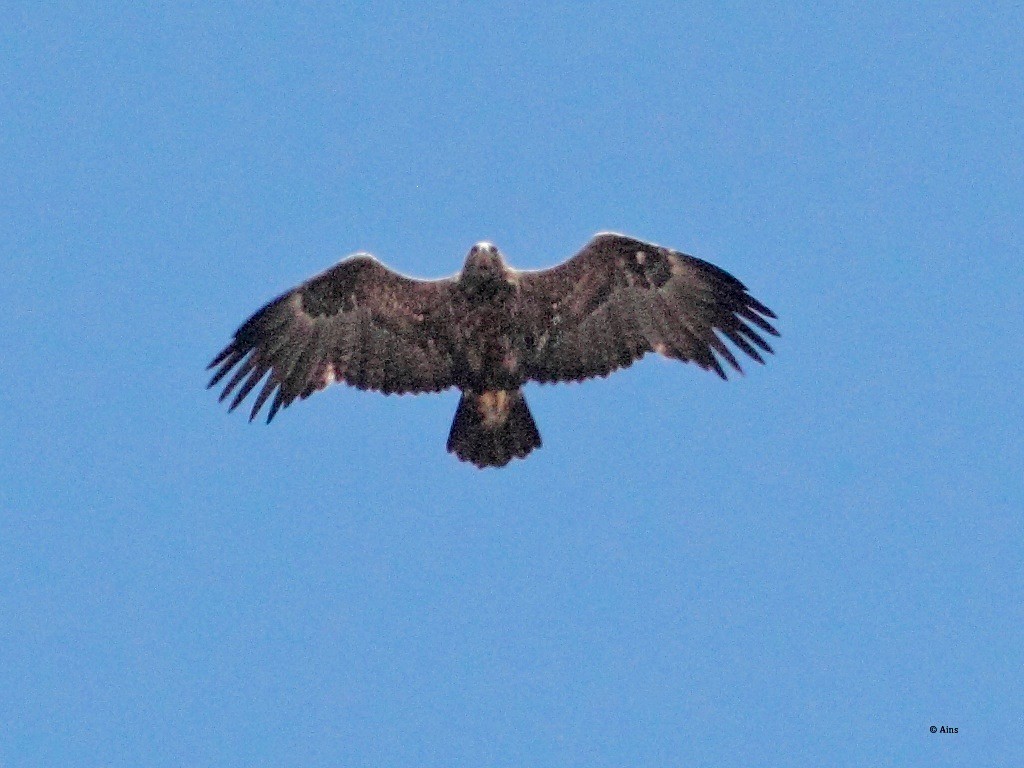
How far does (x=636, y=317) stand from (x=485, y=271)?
5.13ft

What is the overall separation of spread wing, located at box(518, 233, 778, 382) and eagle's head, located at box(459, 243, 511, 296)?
410 millimetres

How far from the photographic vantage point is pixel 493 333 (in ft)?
38.3

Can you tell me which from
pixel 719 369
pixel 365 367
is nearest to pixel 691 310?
pixel 719 369

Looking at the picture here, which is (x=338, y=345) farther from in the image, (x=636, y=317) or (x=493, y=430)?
(x=636, y=317)

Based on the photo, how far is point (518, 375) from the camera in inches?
466

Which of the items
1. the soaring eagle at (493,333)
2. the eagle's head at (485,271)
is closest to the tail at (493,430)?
the soaring eagle at (493,333)

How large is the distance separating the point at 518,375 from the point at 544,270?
1.02 m

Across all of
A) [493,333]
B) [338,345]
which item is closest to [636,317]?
[493,333]

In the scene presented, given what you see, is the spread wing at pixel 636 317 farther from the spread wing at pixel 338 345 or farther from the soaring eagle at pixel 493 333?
the spread wing at pixel 338 345

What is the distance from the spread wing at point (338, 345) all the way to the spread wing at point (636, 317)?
0.95 m

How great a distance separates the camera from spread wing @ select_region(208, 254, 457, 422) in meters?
11.9

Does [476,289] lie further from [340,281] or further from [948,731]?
[948,731]

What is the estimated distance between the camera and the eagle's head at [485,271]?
11422 mm

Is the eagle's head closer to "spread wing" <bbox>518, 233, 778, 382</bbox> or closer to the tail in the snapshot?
"spread wing" <bbox>518, 233, 778, 382</bbox>
